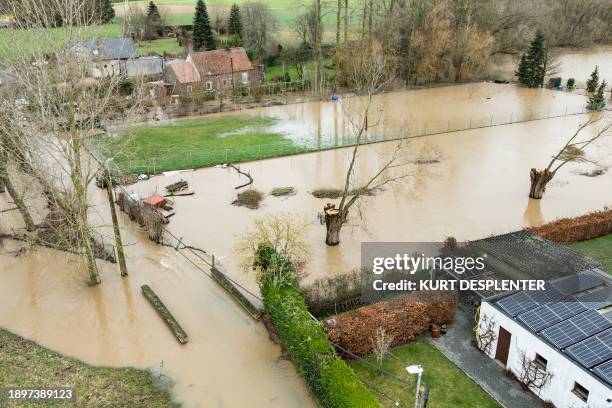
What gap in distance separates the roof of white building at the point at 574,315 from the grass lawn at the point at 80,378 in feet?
33.1

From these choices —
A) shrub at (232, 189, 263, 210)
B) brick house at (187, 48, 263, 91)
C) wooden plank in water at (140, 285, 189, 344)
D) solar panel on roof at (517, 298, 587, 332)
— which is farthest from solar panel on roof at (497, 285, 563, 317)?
brick house at (187, 48, 263, 91)

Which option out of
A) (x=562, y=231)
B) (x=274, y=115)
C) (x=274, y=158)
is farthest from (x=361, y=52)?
(x=562, y=231)

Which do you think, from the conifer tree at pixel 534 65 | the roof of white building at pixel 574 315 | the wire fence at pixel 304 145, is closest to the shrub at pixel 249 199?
→ the wire fence at pixel 304 145

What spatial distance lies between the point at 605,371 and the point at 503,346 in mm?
3031

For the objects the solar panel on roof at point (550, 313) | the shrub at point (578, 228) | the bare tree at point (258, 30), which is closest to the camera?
the solar panel on roof at point (550, 313)

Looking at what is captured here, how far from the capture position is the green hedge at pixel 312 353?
1217cm

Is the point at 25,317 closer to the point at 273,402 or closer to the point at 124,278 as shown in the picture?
the point at 124,278

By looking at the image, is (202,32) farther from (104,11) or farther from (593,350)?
(593,350)

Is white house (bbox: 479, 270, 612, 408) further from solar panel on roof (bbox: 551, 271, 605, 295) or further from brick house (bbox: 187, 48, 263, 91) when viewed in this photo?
brick house (bbox: 187, 48, 263, 91)

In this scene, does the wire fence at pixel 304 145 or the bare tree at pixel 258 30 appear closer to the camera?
the wire fence at pixel 304 145

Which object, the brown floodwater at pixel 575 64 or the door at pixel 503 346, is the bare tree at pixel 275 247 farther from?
the brown floodwater at pixel 575 64

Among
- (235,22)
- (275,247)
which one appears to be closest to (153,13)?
(235,22)

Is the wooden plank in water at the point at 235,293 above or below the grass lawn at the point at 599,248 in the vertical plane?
below

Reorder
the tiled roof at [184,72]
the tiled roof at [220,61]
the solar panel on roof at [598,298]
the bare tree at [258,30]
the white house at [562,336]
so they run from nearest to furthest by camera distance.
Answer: the white house at [562,336]
the solar panel on roof at [598,298]
the tiled roof at [184,72]
the tiled roof at [220,61]
the bare tree at [258,30]
